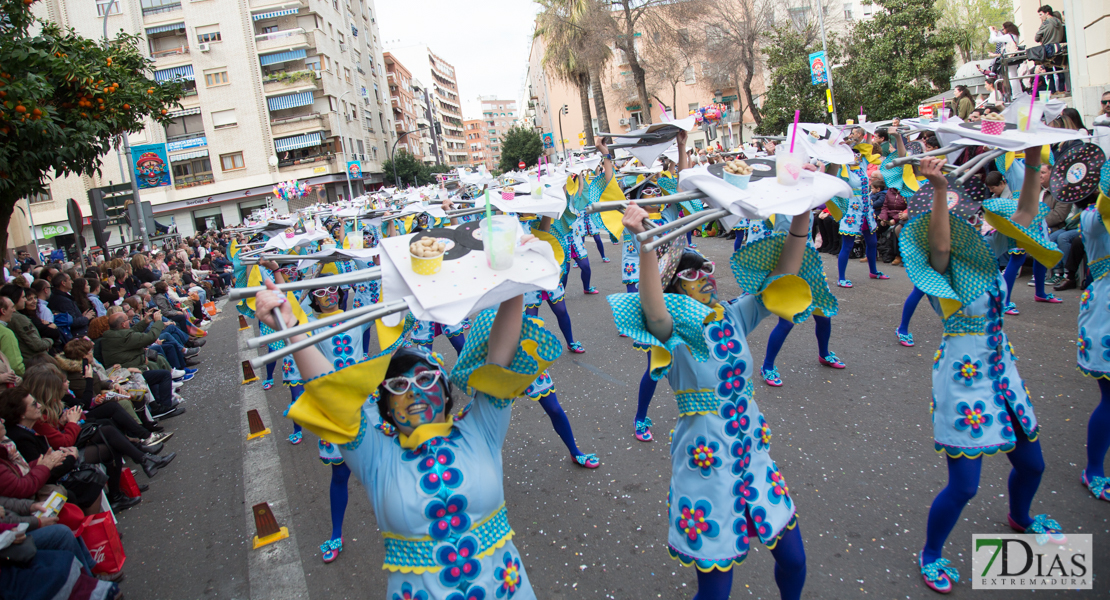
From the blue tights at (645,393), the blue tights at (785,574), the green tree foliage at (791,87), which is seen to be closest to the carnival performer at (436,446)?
the blue tights at (785,574)

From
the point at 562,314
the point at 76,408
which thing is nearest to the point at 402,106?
the point at 562,314

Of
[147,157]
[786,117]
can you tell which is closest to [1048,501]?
[147,157]

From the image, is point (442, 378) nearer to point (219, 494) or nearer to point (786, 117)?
point (219, 494)

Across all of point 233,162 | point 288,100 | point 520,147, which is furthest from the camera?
point 520,147

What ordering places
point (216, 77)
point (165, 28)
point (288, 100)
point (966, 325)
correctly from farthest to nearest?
point (288, 100), point (216, 77), point (165, 28), point (966, 325)

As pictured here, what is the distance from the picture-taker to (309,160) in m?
46.3

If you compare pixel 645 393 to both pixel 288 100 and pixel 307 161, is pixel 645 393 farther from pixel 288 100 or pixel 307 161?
pixel 288 100

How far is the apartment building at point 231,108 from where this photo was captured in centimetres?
4300

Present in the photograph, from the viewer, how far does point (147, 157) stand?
57.7 feet

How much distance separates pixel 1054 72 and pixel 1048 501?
12.4 metres

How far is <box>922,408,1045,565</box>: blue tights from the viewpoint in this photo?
2969 millimetres

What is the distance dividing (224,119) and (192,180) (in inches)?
Result: 189

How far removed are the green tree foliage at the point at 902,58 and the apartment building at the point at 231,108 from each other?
3071cm

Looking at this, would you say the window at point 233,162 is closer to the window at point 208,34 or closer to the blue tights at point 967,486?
the window at point 208,34
